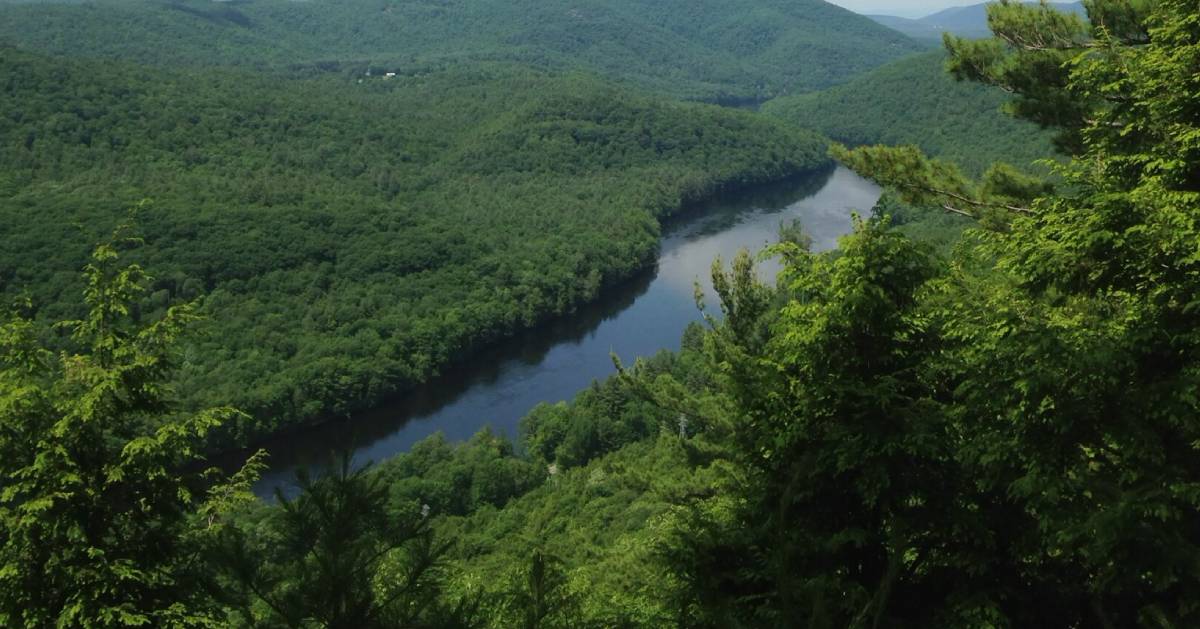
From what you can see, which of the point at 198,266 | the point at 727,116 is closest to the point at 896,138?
the point at 727,116

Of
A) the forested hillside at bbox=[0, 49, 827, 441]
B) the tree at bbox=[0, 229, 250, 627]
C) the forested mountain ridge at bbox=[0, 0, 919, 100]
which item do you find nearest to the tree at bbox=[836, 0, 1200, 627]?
the tree at bbox=[0, 229, 250, 627]

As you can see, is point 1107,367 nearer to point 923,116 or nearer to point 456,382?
point 456,382

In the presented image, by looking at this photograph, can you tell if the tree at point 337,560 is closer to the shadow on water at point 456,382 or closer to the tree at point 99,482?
the tree at point 99,482

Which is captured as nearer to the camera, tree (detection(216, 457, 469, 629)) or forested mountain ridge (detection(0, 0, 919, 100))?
tree (detection(216, 457, 469, 629))

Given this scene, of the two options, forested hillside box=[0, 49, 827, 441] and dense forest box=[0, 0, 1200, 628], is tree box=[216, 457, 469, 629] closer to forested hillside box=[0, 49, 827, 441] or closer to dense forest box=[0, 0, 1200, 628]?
dense forest box=[0, 0, 1200, 628]

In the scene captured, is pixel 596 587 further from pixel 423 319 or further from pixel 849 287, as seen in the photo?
pixel 423 319

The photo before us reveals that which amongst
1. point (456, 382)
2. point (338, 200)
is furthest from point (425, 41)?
point (456, 382)
